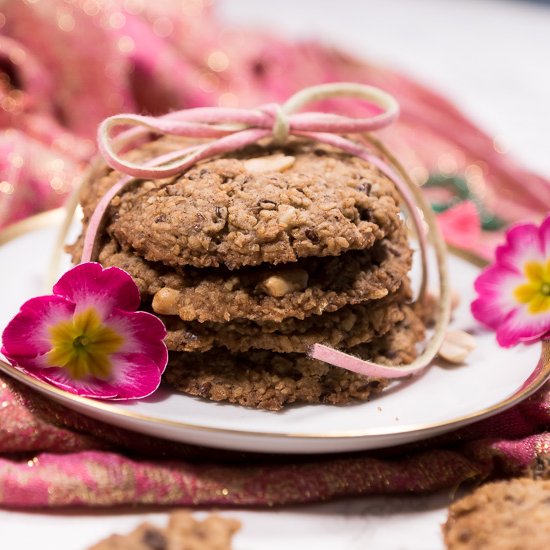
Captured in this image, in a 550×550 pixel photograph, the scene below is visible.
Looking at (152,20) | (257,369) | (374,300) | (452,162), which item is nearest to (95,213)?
(257,369)

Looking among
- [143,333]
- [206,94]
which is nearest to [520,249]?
[143,333]

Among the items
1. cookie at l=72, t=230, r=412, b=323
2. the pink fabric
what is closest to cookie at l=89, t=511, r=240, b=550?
the pink fabric

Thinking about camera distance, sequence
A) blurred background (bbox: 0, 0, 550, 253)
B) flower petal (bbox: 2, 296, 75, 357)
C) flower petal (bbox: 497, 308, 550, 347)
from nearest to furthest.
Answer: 1. flower petal (bbox: 2, 296, 75, 357)
2. flower petal (bbox: 497, 308, 550, 347)
3. blurred background (bbox: 0, 0, 550, 253)

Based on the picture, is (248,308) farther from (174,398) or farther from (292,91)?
(292,91)

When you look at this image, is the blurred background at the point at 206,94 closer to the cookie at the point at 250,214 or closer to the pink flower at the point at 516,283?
the pink flower at the point at 516,283

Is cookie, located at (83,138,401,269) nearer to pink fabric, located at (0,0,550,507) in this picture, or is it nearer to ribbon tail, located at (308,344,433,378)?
ribbon tail, located at (308,344,433,378)

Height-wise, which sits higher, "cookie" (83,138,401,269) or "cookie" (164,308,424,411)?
"cookie" (83,138,401,269)
